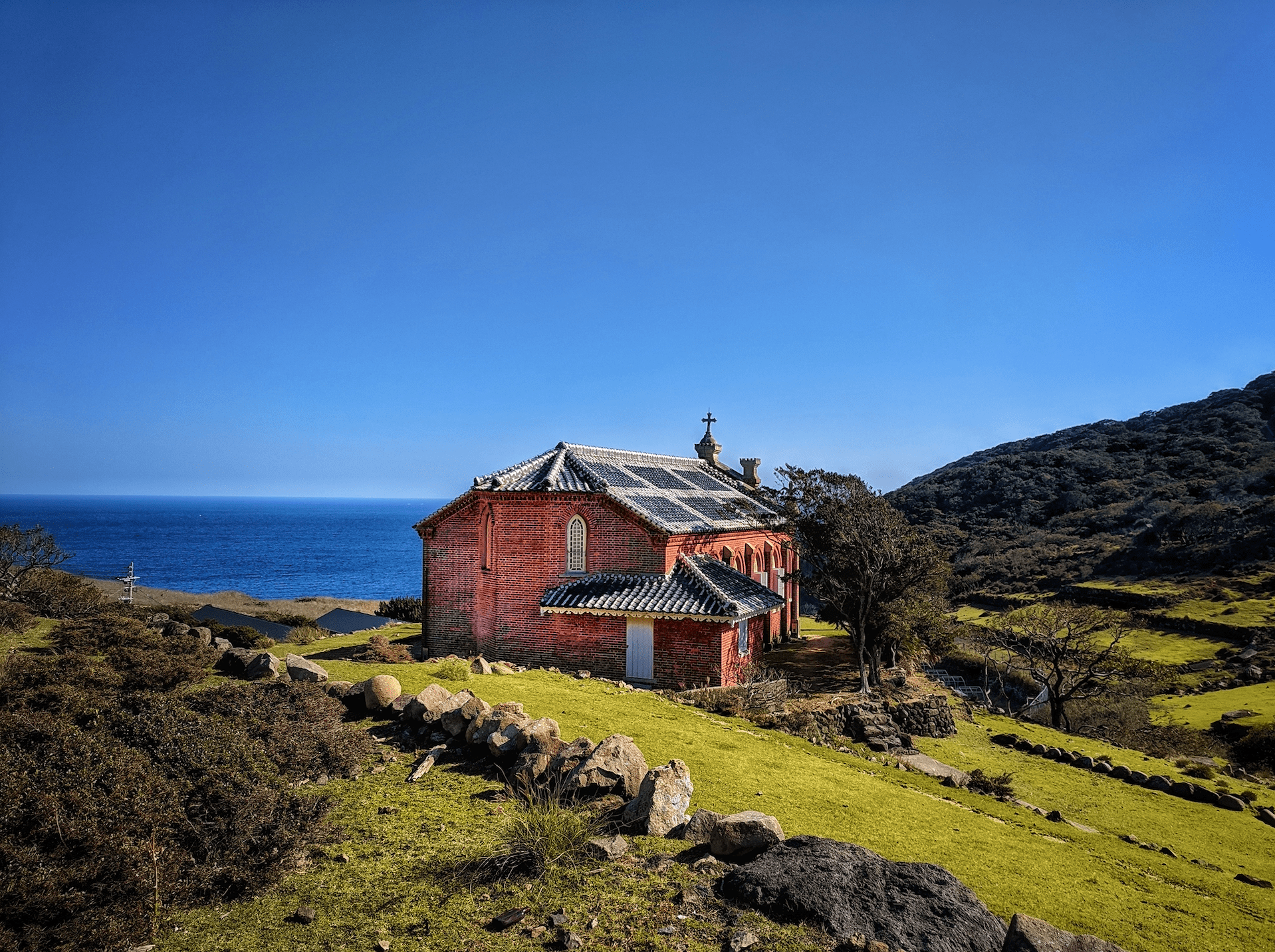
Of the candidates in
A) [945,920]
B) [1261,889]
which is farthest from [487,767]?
[1261,889]

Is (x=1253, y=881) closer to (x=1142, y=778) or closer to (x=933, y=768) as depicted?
(x=933, y=768)

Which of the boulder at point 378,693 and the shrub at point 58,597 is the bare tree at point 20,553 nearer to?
the shrub at point 58,597

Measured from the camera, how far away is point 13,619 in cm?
1775

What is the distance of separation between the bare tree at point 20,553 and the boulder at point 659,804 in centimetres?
2726

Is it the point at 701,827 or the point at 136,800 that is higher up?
the point at 136,800

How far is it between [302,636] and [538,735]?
23.5 metres

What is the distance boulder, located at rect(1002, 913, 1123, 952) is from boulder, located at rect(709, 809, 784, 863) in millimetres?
2637

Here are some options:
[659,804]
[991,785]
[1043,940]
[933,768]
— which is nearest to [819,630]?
[933,768]

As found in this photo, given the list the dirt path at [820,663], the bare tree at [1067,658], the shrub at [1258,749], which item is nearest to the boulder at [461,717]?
the dirt path at [820,663]

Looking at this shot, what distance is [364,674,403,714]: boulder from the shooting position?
13.2m

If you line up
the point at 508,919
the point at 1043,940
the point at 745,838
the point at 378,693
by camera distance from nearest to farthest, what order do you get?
the point at 1043,940, the point at 508,919, the point at 745,838, the point at 378,693

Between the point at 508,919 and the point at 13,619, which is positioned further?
the point at 13,619

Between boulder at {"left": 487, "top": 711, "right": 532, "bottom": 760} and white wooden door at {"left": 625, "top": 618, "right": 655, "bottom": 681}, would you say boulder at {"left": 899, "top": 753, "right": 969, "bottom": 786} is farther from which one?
boulder at {"left": 487, "top": 711, "right": 532, "bottom": 760}

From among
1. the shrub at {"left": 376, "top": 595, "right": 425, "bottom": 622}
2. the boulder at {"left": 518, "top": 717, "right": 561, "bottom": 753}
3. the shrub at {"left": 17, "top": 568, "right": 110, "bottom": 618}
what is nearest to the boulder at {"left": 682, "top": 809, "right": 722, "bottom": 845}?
the boulder at {"left": 518, "top": 717, "right": 561, "bottom": 753}
